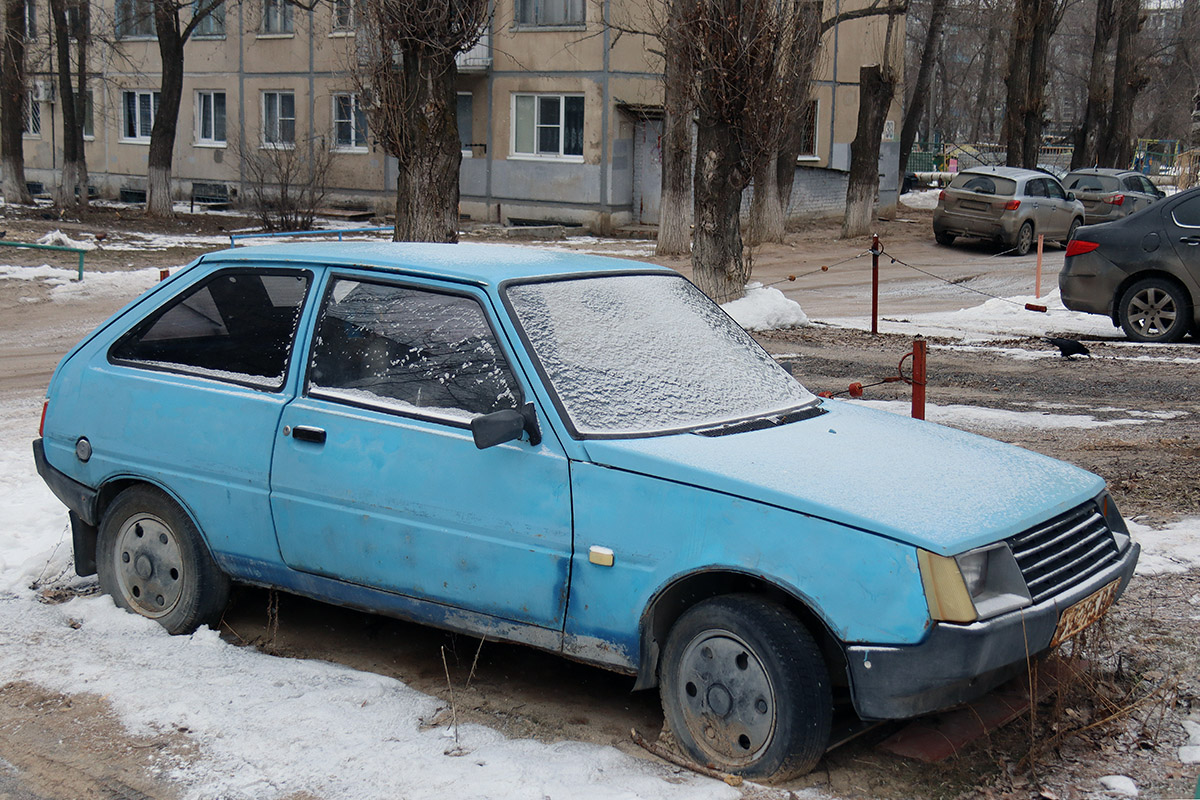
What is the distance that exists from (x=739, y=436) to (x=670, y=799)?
47.4 inches

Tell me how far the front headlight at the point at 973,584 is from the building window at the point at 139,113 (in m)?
38.4

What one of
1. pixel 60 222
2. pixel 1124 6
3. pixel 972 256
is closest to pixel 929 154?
pixel 1124 6

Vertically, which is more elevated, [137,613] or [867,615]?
[867,615]

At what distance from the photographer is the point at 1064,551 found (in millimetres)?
3840

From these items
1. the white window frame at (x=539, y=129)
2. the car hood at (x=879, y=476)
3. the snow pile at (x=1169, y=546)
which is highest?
the white window frame at (x=539, y=129)

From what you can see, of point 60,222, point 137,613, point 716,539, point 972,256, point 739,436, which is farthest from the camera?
point 60,222

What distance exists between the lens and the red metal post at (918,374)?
6188 mm

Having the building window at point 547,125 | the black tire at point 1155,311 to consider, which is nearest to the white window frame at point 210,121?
the building window at point 547,125

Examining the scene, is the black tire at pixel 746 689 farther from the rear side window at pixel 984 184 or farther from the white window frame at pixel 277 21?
the white window frame at pixel 277 21

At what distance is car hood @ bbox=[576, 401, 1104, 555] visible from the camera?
3.51 metres

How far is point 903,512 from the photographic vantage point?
11.6ft

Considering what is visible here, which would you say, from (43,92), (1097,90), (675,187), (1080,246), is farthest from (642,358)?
(43,92)

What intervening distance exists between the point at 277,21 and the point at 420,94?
2386cm

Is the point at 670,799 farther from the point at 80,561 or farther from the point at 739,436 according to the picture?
the point at 80,561
